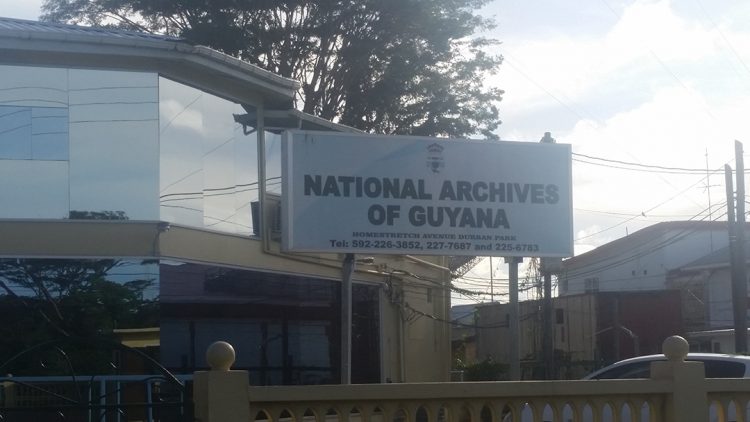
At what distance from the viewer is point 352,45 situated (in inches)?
1016

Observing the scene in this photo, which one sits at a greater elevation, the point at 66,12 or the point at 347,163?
the point at 66,12

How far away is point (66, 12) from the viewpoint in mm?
26531

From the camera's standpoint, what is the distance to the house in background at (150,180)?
1329 centimetres

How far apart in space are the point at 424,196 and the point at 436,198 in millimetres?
181

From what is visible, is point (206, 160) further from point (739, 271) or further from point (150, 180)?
point (739, 271)

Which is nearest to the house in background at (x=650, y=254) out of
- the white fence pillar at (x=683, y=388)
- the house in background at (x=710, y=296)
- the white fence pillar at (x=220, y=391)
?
the house in background at (x=710, y=296)

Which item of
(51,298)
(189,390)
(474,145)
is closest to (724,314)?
(474,145)

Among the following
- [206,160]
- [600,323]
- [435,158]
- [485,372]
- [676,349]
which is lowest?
[485,372]

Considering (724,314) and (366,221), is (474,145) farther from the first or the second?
(724,314)

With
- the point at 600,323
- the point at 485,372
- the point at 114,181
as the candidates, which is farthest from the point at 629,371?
the point at 600,323

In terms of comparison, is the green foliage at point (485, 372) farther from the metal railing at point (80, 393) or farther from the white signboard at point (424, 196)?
the metal railing at point (80, 393)

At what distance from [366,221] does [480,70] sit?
14.9 metres

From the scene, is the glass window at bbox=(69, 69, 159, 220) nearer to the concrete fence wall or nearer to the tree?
the concrete fence wall

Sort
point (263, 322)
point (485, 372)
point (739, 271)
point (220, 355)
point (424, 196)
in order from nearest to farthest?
point (220, 355) → point (424, 196) → point (263, 322) → point (485, 372) → point (739, 271)
